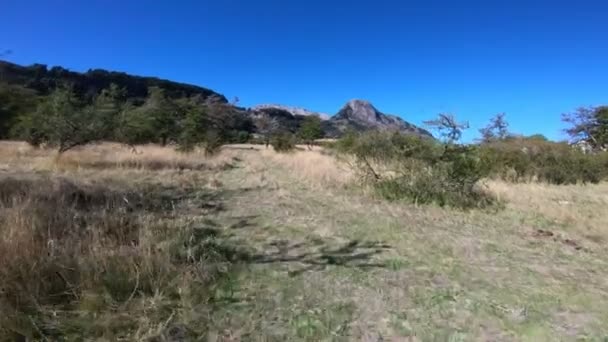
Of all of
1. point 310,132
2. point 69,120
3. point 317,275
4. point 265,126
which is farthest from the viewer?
point 265,126

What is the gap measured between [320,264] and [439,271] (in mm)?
1274

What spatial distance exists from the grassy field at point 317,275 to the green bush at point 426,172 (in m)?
1.39

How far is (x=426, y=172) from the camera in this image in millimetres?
9477

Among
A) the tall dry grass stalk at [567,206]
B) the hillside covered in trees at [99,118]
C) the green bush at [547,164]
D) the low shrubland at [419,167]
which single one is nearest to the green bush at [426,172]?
the low shrubland at [419,167]

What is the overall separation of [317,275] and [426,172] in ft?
19.4

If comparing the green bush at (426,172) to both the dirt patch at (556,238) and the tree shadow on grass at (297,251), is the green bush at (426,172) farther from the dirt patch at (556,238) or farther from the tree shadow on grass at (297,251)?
the tree shadow on grass at (297,251)

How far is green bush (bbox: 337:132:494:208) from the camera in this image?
9.16 m

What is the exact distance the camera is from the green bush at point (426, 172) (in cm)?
916

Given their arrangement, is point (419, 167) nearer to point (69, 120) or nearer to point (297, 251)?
point (297, 251)

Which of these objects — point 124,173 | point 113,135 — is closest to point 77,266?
point 124,173

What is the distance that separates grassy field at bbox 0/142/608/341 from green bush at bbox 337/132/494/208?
139 centimetres

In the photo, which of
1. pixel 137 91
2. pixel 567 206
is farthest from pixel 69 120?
pixel 137 91

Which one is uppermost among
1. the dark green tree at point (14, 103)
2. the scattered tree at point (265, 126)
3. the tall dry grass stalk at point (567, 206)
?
the scattered tree at point (265, 126)

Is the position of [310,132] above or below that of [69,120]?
above
